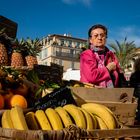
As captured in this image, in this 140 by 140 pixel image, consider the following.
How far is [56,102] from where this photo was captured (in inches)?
96.7

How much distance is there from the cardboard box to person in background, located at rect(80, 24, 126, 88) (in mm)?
564

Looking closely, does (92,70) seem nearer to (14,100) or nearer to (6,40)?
(14,100)

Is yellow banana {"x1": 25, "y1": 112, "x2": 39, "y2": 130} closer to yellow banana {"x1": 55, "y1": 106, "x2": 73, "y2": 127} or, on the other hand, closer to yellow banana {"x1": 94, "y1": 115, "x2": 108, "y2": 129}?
yellow banana {"x1": 55, "y1": 106, "x2": 73, "y2": 127}

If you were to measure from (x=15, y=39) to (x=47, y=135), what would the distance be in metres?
4.79

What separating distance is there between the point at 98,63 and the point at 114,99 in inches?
31.0

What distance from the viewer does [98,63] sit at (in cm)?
363

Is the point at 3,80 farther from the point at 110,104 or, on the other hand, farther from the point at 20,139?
the point at 20,139

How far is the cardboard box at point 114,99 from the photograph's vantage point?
9.08ft

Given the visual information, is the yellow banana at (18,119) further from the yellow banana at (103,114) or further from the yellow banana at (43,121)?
the yellow banana at (103,114)

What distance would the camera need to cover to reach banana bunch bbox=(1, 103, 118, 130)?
75.8 inches

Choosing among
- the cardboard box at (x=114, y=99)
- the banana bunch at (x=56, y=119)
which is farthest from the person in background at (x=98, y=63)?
the banana bunch at (x=56, y=119)

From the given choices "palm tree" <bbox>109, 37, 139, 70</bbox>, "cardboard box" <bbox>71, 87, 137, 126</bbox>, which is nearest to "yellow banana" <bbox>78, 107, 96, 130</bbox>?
"cardboard box" <bbox>71, 87, 137, 126</bbox>

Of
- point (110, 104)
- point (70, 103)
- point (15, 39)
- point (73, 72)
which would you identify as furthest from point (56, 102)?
point (73, 72)

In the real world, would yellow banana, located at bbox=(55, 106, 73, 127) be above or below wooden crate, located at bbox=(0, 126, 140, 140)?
above
